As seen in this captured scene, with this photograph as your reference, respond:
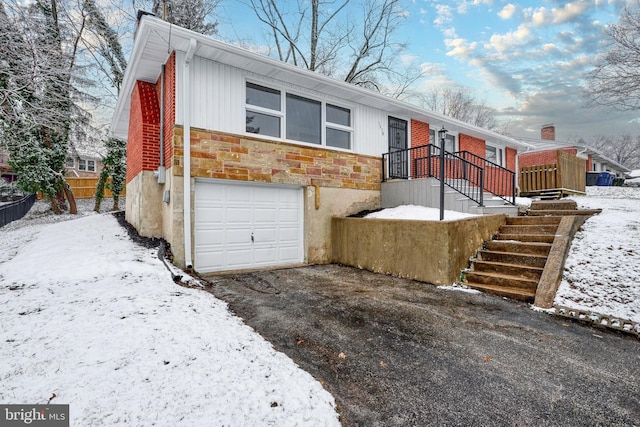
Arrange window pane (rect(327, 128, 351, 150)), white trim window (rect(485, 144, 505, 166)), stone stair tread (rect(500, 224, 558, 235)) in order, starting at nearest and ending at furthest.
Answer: stone stair tread (rect(500, 224, 558, 235)) → window pane (rect(327, 128, 351, 150)) → white trim window (rect(485, 144, 505, 166))

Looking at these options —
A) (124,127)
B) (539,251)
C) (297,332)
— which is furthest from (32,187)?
(539,251)

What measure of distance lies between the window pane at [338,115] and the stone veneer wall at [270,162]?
91 centimetres

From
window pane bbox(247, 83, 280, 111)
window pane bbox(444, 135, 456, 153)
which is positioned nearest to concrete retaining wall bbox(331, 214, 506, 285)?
window pane bbox(247, 83, 280, 111)

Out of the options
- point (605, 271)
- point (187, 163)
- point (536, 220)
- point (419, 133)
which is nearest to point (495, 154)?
point (419, 133)

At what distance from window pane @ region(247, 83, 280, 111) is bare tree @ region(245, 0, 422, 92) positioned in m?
12.1

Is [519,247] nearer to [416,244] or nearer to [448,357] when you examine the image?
[416,244]

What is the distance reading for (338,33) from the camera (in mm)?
17281

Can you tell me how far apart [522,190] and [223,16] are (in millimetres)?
16681

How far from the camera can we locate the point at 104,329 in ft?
8.61

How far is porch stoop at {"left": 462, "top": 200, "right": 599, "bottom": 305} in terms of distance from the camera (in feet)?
15.5

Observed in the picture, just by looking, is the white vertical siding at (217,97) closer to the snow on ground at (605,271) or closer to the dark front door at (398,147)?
the dark front door at (398,147)

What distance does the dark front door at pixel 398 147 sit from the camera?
9.34m

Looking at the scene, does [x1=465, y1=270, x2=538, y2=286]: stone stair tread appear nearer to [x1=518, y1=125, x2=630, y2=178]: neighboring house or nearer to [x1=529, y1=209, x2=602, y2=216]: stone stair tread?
[x1=529, y1=209, x2=602, y2=216]: stone stair tread

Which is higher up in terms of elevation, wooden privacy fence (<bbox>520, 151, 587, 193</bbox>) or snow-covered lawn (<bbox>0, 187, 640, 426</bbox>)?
wooden privacy fence (<bbox>520, 151, 587, 193</bbox>)
